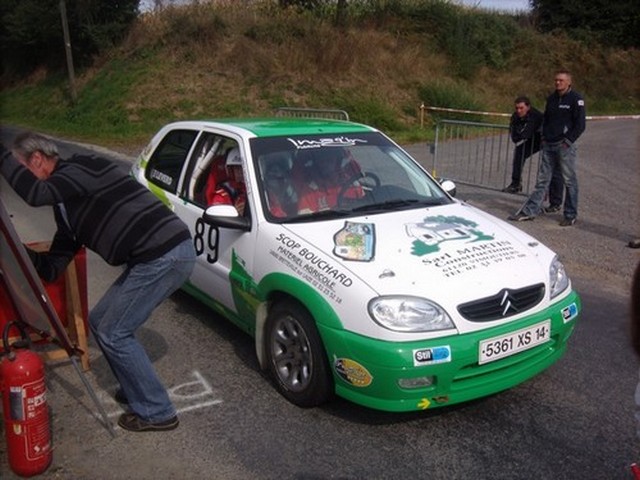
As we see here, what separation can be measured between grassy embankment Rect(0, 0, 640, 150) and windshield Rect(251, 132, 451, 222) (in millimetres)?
15628

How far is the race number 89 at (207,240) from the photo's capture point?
4.80 meters

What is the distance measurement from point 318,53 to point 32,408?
22894 mm

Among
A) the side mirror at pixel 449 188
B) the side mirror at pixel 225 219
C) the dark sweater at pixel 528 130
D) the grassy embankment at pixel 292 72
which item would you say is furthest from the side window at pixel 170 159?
the grassy embankment at pixel 292 72

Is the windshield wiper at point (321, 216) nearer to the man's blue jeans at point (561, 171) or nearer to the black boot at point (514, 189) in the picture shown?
the man's blue jeans at point (561, 171)

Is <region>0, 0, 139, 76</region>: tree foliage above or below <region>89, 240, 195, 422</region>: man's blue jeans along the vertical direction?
Result: above

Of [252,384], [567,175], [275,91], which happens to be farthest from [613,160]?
[252,384]

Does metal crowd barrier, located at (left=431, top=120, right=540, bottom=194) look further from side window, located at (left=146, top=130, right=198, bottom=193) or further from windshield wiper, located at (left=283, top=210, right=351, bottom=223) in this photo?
windshield wiper, located at (left=283, top=210, right=351, bottom=223)

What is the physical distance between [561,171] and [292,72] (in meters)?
17.0

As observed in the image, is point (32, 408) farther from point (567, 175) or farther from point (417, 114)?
point (417, 114)

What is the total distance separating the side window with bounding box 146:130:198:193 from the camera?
550cm

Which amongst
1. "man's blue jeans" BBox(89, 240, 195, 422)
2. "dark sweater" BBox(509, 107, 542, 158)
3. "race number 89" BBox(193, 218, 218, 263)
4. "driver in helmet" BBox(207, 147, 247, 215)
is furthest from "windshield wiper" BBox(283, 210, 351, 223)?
"dark sweater" BBox(509, 107, 542, 158)

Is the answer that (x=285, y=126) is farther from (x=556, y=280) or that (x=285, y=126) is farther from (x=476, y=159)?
(x=476, y=159)

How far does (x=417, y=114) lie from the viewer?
76.6 ft

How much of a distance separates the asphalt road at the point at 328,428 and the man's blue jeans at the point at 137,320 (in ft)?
0.66
